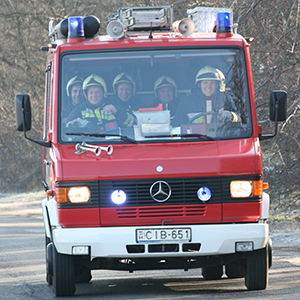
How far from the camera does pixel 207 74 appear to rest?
729 centimetres

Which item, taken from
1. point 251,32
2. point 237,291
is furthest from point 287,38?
point 237,291

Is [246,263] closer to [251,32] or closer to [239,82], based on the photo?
[239,82]

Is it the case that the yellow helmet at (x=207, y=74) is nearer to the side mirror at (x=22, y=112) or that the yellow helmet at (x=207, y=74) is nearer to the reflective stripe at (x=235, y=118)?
→ the reflective stripe at (x=235, y=118)

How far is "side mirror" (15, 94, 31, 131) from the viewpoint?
706cm

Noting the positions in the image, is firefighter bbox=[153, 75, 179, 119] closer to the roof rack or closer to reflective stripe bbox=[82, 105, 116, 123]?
reflective stripe bbox=[82, 105, 116, 123]

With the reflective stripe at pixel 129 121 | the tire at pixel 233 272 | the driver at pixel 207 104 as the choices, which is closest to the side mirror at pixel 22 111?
the reflective stripe at pixel 129 121

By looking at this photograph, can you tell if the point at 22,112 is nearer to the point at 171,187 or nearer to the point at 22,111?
the point at 22,111

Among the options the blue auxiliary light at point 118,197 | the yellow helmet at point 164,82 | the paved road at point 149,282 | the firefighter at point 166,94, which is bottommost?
the paved road at point 149,282

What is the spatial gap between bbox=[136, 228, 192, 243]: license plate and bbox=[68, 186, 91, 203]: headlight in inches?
22.9

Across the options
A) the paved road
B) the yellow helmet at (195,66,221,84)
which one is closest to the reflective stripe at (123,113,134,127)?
the yellow helmet at (195,66,221,84)

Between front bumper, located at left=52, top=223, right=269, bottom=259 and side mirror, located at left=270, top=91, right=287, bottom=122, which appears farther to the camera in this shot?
side mirror, located at left=270, top=91, right=287, bottom=122

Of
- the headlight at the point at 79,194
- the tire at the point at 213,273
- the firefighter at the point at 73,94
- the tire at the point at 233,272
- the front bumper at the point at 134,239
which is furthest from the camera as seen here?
the tire at the point at 213,273

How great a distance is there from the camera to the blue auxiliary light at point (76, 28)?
24.3 feet

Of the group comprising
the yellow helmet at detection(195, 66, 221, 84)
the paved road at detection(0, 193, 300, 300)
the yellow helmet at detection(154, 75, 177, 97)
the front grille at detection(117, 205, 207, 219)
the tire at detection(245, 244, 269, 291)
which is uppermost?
the yellow helmet at detection(195, 66, 221, 84)
